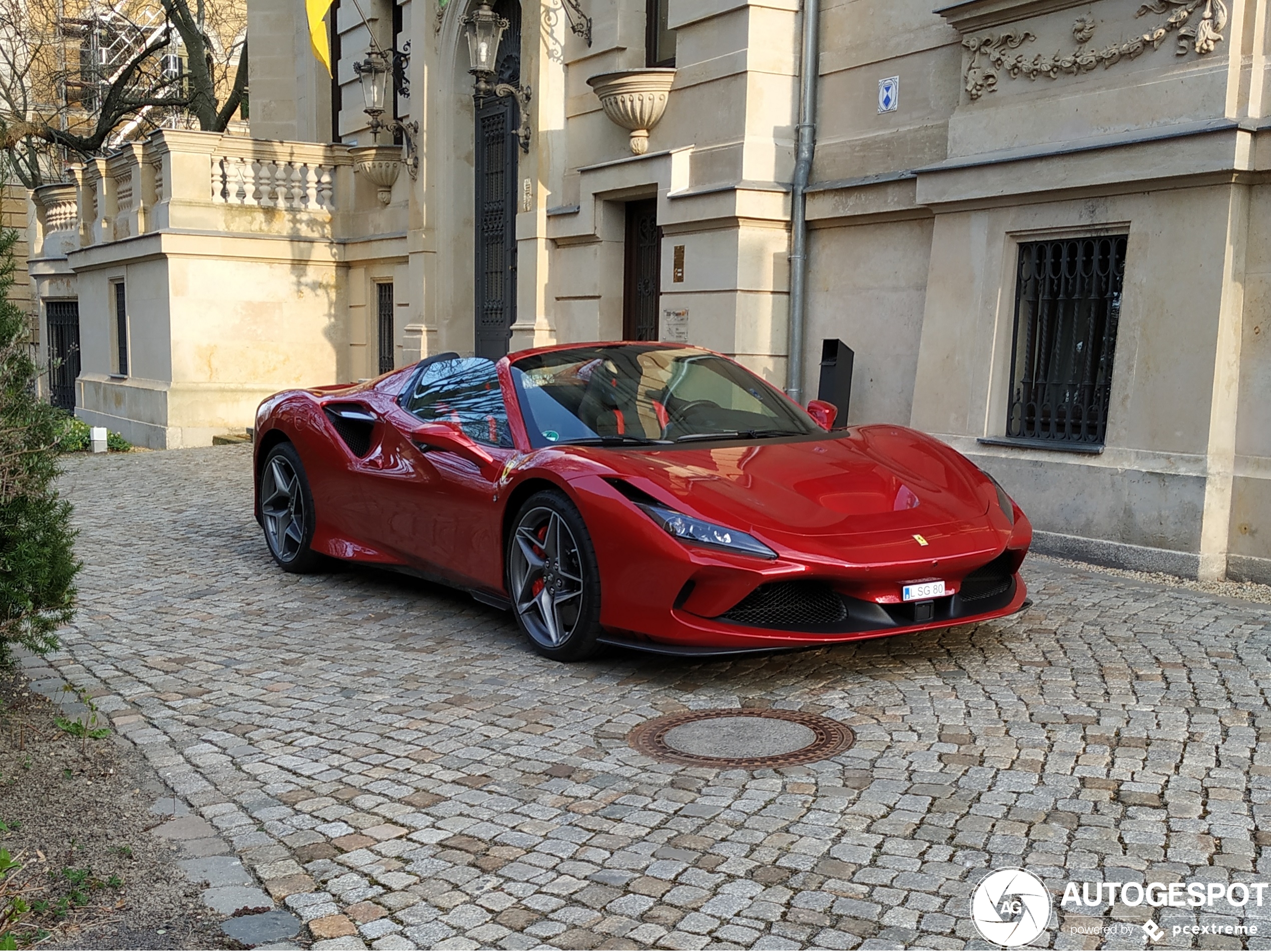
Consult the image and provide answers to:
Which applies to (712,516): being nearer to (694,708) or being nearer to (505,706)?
(694,708)

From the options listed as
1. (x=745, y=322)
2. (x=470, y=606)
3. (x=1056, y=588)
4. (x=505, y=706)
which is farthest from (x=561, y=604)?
(x=745, y=322)

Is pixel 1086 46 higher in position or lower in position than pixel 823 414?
higher

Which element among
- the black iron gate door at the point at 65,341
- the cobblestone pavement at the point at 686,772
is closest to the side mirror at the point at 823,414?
the cobblestone pavement at the point at 686,772

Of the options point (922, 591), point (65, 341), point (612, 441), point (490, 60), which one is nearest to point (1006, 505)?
point (922, 591)

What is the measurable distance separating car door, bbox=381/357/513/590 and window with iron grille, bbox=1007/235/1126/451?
404 centimetres

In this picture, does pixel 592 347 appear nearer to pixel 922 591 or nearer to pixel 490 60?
Result: pixel 922 591

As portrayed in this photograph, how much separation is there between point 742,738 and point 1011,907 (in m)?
1.53

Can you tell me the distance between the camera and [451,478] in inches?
251

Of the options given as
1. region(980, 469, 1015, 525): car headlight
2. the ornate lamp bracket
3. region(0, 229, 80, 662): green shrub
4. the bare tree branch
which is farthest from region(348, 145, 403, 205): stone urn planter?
region(980, 469, 1015, 525): car headlight

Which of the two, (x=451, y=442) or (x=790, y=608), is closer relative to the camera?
(x=790, y=608)

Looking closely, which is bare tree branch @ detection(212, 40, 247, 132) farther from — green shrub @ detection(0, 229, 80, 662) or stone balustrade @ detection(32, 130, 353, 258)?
green shrub @ detection(0, 229, 80, 662)

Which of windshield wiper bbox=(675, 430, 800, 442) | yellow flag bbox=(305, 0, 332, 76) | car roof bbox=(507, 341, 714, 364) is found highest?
yellow flag bbox=(305, 0, 332, 76)

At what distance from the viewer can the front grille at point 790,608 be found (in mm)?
5039

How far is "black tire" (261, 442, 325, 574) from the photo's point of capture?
7.78 meters
